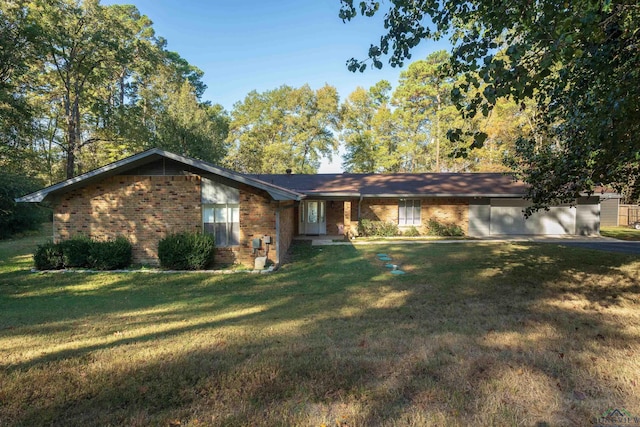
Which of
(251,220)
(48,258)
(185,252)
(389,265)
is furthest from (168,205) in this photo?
(389,265)

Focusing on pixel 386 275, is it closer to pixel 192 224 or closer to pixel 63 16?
pixel 192 224

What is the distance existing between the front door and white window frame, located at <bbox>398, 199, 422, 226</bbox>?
4285 mm

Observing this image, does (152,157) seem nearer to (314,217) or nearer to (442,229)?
(314,217)

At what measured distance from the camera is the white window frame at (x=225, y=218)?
35.1 feet

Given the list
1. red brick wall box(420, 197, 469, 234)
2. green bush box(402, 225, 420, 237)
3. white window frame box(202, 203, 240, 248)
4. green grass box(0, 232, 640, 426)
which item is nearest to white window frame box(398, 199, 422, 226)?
red brick wall box(420, 197, 469, 234)

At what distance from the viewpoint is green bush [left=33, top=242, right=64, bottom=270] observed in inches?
393

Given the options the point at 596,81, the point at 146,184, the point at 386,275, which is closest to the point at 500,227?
the point at 386,275

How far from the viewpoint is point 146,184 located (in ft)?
34.7

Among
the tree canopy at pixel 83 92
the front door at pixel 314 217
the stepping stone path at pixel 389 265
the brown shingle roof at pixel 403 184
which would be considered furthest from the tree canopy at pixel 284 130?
the stepping stone path at pixel 389 265

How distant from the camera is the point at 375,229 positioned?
58.3 feet

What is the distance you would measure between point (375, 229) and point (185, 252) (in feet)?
34.8

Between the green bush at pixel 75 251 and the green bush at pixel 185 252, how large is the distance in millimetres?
2316

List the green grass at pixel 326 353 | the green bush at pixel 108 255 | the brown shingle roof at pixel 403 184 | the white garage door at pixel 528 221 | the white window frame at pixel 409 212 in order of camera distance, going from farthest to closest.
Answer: the white window frame at pixel 409 212 → the white garage door at pixel 528 221 → the brown shingle roof at pixel 403 184 → the green bush at pixel 108 255 → the green grass at pixel 326 353

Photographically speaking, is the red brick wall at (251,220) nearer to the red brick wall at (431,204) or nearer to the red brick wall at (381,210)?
the red brick wall at (431,204)
